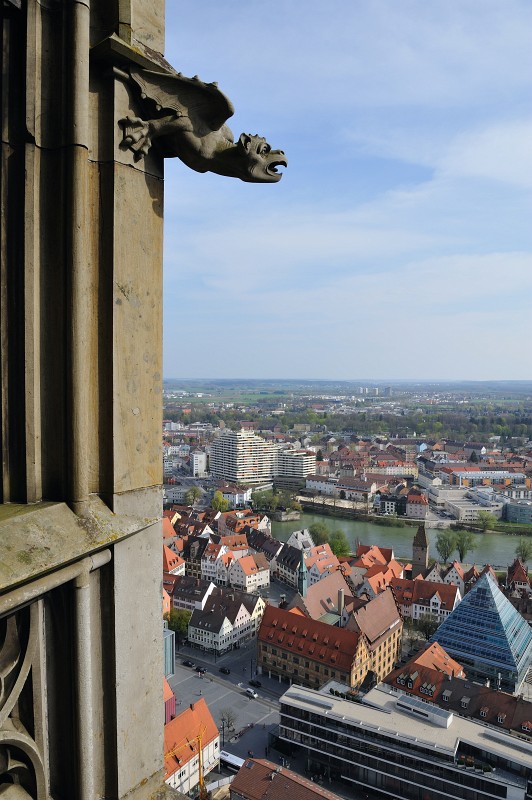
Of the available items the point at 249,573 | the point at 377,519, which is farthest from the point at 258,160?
the point at 377,519

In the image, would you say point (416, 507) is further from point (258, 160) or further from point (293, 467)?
point (258, 160)

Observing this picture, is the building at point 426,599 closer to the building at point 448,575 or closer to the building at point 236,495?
the building at point 448,575

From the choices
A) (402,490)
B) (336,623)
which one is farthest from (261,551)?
(402,490)

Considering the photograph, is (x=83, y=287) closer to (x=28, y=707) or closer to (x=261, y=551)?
(x=28, y=707)

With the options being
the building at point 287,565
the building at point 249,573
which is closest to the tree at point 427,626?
the building at point 287,565

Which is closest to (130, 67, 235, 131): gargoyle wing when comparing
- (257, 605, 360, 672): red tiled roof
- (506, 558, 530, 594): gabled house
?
A: (257, 605, 360, 672): red tiled roof
